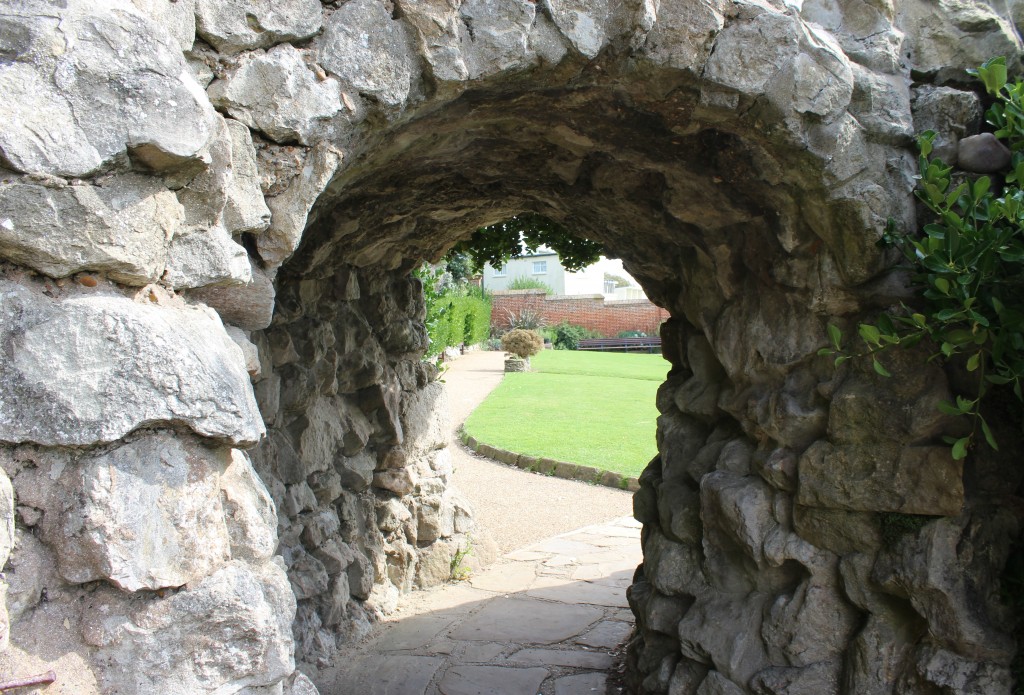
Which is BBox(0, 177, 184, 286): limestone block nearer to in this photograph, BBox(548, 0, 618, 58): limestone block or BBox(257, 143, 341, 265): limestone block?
BBox(257, 143, 341, 265): limestone block

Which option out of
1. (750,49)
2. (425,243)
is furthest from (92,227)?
(425,243)

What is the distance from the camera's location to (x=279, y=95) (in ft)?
6.18

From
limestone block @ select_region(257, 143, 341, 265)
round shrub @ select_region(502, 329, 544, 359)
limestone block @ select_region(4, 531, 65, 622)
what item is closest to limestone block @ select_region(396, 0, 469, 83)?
limestone block @ select_region(257, 143, 341, 265)

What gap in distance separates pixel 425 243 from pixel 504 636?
2.30 meters

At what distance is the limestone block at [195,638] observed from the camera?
1545 millimetres

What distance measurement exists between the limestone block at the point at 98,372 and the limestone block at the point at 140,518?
0.06 meters

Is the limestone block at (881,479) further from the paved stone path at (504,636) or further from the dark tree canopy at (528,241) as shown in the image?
the dark tree canopy at (528,241)

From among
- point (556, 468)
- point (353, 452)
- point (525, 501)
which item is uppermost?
point (353, 452)

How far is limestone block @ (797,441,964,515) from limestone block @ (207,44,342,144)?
201 cm

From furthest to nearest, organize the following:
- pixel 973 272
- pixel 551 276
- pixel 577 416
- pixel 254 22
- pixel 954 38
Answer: pixel 551 276 < pixel 577 416 < pixel 954 38 < pixel 973 272 < pixel 254 22

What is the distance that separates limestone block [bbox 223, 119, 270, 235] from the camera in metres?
1.84

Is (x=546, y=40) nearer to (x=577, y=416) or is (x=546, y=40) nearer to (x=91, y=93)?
(x=91, y=93)

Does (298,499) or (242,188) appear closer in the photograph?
(242,188)

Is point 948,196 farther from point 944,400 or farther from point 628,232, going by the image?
point 628,232
